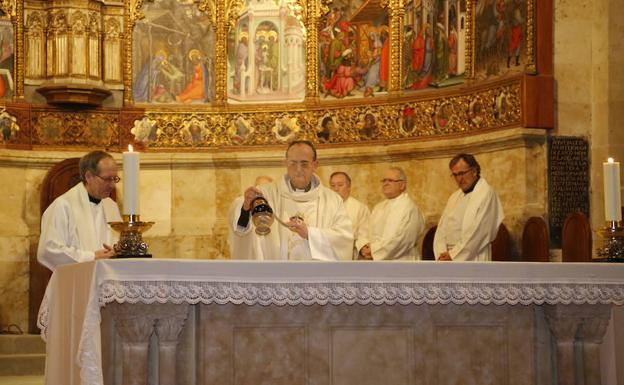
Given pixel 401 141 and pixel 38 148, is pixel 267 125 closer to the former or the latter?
pixel 401 141

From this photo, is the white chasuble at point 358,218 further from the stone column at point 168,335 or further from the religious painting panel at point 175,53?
the stone column at point 168,335

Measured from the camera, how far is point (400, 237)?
11.0 meters

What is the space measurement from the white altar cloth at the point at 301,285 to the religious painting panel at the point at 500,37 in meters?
5.68

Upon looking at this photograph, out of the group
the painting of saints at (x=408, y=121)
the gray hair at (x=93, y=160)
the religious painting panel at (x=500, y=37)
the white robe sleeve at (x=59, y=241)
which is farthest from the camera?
the painting of saints at (x=408, y=121)

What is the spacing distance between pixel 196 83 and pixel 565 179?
4.96 m

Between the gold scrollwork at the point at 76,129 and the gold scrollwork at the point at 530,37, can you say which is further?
the gold scrollwork at the point at 76,129

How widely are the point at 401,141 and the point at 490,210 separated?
145 inches

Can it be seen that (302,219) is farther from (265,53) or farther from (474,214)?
(265,53)

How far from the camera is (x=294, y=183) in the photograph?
8.15m

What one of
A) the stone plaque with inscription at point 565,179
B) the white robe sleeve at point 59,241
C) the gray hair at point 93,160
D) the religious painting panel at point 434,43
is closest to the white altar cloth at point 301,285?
the white robe sleeve at point 59,241

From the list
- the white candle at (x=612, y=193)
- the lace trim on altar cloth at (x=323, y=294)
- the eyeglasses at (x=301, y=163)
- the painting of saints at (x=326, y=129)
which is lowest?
the lace trim on altar cloth at (x=323, y=294)

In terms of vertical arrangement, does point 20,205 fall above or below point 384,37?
below

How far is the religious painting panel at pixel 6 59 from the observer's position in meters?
13.8

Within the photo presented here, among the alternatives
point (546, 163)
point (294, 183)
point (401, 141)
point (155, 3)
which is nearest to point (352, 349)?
point (294, 183)
